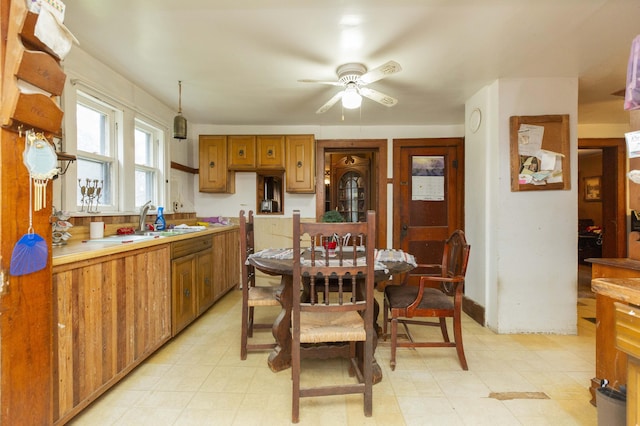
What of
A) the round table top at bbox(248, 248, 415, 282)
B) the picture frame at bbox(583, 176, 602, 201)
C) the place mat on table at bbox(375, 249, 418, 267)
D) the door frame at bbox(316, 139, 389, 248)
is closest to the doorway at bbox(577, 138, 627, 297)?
the picture frame at bbox(583, 176, 602, 201)

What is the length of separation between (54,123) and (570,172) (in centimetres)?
369

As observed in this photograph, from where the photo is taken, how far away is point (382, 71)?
6.97 ft

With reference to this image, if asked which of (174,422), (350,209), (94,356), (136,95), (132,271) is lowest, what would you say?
(174,422)

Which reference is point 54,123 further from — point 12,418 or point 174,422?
point 174,422

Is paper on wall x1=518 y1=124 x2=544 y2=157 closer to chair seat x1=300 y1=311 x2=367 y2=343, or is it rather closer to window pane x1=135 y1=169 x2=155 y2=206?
chair seat x1=300 y1=311 x2=367 y2=343

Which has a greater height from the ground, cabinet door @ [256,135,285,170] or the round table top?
cabinet door @ [256,135,285,170]

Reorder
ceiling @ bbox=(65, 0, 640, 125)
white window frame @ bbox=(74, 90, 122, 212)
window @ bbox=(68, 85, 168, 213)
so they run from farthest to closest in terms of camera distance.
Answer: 1. white window frame @ bbox=(74, 90, 122, 212)
2. window @ bbox=(68, 85, 168, 213)
3. ceiling @ bbox=(65, 0, 640, 125)

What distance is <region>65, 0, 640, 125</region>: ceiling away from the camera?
1807 millimetres

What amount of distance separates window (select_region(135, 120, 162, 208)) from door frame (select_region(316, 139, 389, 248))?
81.4 inches

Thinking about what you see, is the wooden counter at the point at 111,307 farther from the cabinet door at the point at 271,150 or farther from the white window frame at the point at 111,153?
the cabinet door at the point at 271,150

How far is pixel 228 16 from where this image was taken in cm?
187

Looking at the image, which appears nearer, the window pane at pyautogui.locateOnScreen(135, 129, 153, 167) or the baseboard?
the baseboard

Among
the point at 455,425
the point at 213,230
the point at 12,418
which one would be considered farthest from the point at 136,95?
the point at 455,425

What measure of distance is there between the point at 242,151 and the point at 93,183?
183 cm
